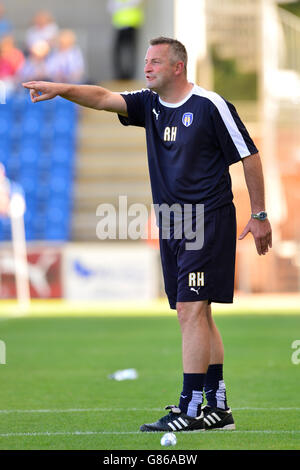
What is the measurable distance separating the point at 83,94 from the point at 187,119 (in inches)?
25.1

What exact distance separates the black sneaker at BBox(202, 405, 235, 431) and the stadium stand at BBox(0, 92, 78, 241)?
17.4 meters

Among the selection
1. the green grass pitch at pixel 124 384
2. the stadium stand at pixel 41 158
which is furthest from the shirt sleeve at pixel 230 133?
the stadium stand at pixel 41 158

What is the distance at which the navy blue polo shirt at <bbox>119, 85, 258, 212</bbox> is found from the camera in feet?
19.1

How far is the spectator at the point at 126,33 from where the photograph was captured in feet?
85.6

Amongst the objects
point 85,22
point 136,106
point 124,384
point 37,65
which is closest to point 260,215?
point 136,106

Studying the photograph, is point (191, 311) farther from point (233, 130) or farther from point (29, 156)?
point (29, 156)

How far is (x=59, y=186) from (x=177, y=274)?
18483mm

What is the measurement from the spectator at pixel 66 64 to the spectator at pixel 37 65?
24 centimetres

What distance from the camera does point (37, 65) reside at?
1025 inches

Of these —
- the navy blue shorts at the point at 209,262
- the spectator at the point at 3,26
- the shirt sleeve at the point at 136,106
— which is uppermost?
the spectator at the point at 3,26

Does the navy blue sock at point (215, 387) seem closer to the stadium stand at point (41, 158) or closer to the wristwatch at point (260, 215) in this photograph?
the wristwatch at point (260, 215)

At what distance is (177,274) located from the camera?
236 inches
